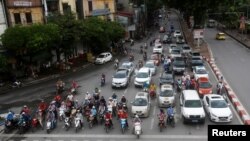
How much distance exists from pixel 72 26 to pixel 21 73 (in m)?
9.15

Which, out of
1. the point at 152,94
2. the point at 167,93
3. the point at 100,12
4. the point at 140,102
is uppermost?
the point at 100,12

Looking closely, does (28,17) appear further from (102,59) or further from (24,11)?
(102,59)

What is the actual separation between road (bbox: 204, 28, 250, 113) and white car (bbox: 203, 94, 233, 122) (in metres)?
2.68

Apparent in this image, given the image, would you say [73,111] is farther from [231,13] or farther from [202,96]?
[231,13]

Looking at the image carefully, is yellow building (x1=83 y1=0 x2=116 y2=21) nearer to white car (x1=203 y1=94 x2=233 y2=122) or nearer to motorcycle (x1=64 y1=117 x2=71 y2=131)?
motorcycle (x1=64 y1=117 x2=71 y2=131)

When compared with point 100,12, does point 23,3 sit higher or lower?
higher

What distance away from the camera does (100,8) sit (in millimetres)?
63125

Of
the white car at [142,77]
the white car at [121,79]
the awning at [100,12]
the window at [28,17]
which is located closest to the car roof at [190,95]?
the white car at [142,77]

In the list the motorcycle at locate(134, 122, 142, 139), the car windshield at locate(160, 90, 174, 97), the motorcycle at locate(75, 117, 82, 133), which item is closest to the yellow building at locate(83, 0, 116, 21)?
the car windshield at locate(160, 90, 174, 97)

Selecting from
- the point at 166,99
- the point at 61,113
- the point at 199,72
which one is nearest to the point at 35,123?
the point at 61,113

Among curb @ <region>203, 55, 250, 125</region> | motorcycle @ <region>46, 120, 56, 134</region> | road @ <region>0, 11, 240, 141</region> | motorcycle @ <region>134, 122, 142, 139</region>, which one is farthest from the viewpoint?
motorcycle @ <region>46, 120, 56, 134</region>

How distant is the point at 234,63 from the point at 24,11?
2794 centimetres

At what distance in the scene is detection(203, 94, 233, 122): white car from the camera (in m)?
24.2

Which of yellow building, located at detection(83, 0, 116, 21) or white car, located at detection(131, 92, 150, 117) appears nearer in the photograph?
white car, located at detection(131, 92, 150, 117)
